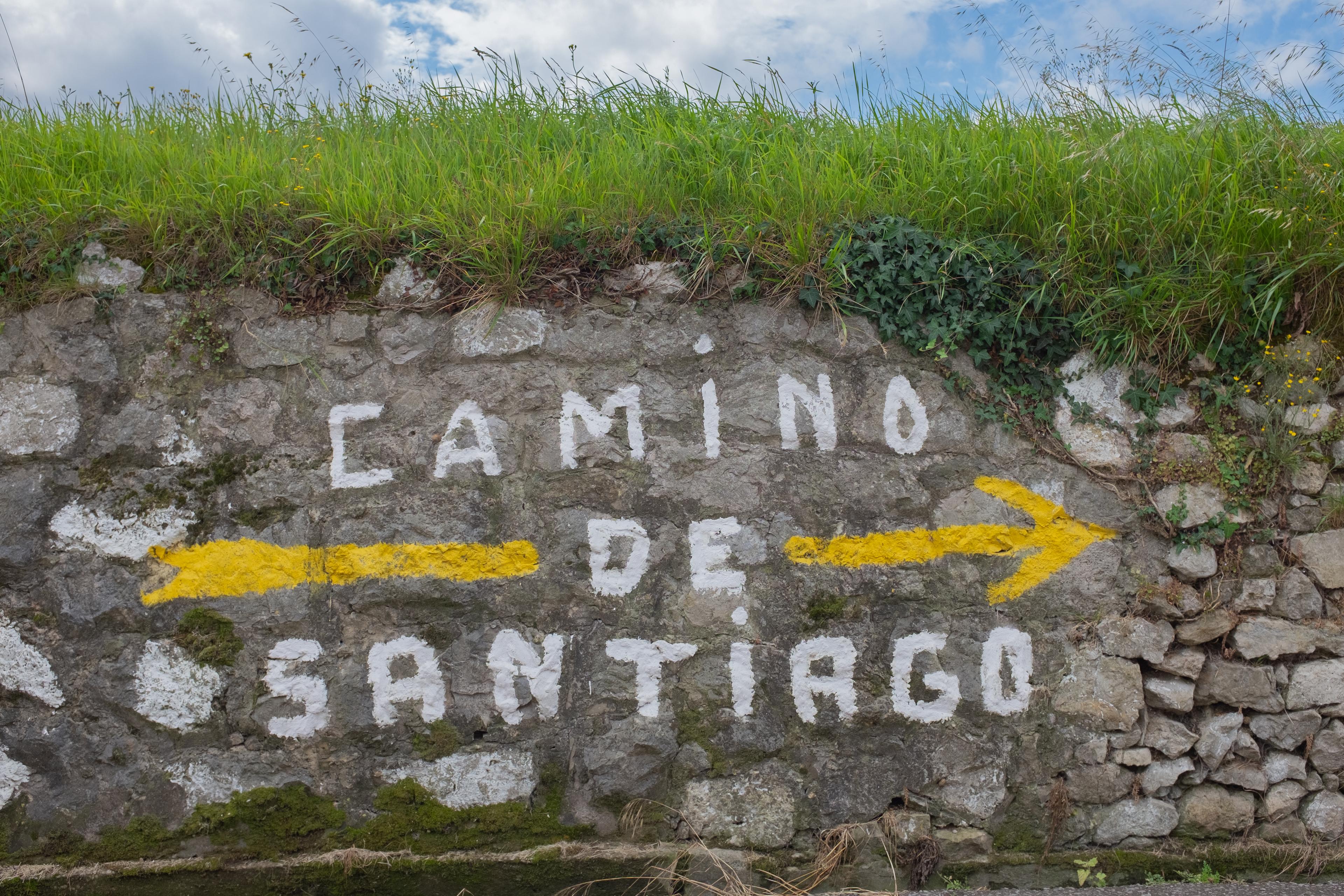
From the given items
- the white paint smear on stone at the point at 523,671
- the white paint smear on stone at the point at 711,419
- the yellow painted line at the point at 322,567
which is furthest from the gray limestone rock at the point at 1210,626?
the yellow painted line at the point at 322,567

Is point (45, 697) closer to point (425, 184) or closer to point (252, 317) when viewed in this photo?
point (252, 317)

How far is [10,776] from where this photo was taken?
2.99m

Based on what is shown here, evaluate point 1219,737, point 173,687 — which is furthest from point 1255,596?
point 173,687

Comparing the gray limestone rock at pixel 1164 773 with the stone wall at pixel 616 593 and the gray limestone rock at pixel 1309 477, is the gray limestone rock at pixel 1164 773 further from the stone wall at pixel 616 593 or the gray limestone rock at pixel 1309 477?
the gray limestone rock at pixel 1309 477

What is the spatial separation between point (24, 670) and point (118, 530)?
56 centimetres

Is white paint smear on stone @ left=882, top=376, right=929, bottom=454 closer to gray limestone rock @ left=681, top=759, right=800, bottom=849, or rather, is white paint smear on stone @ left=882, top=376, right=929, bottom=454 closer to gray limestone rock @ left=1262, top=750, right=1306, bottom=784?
gray limestone rock @ left=681, top=759, right=800, bottom=849

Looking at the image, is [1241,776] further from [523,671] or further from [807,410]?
[523,671]

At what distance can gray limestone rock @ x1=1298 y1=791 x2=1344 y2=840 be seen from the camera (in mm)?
3092

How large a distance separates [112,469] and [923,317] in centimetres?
288

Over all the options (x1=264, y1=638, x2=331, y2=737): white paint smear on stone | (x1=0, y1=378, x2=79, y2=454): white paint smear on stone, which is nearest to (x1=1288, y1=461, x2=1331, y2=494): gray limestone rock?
(x1=264, y1=638, x2=331, y2=737): white paint smear on stone

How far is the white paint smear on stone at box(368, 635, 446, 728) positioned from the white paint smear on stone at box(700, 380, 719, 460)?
117cm

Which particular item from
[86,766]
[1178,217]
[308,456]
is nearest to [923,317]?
[1178,217]

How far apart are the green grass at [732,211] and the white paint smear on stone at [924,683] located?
47.9 inches

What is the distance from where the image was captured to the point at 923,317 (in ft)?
10.3
